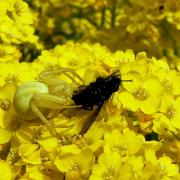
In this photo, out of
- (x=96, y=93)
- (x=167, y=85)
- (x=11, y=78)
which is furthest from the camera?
(x=11, y=78)

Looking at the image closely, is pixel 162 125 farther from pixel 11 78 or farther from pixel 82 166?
pixel 11 78

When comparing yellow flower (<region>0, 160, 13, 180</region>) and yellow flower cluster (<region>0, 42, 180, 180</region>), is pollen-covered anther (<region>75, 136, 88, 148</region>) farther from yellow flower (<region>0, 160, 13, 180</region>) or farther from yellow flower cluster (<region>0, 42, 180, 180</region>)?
yellow flower (<region>0, 160, 13, 180</region>)

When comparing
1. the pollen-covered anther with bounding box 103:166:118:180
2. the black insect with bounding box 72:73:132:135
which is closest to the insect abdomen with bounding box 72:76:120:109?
the black insect with bounding box 72:73:132:135

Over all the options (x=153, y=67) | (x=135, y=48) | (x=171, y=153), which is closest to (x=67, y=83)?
(x=153, y=67)

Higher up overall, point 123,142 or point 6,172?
point 123,142

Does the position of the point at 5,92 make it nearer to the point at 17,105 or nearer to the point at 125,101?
the point at 17,105

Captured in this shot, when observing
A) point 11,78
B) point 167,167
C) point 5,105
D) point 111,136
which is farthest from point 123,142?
point 11,78
